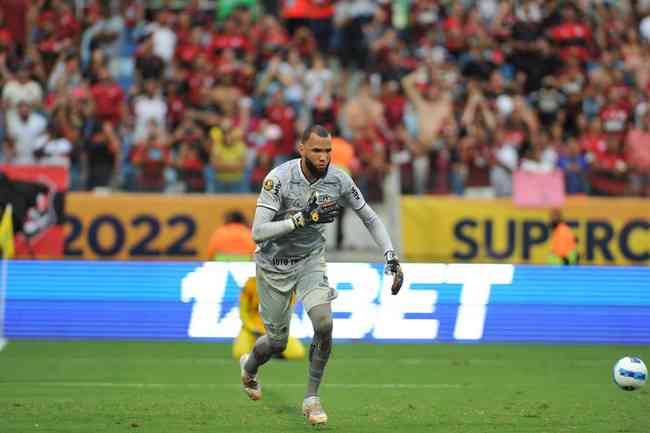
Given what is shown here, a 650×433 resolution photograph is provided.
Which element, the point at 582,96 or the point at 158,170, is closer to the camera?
the point at 158,170

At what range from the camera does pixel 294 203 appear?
352 inches

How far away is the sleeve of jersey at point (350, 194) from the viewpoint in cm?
902

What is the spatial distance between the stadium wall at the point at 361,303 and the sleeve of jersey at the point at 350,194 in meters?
5.13

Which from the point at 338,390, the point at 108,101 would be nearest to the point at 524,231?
the point at 108,101

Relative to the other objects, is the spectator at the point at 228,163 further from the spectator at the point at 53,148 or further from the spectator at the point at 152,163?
the spectator at the point at 53,148

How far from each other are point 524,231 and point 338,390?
9706 mm

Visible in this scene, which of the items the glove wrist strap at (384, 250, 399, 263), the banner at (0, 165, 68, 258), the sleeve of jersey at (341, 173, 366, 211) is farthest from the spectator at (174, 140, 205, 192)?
the glove wrist strap at (384, 250, 399, 263)

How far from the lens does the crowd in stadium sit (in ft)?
64.6

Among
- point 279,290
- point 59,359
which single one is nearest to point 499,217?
point 59,359

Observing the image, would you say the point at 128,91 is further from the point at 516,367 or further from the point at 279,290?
the point at 279,290

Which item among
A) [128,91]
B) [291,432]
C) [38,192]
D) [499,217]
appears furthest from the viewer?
[128,91]

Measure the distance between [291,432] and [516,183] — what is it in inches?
467

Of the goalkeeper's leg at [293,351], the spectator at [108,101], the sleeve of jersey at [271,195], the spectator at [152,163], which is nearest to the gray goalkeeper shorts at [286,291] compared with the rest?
the sleeve of jersey at [271,195]

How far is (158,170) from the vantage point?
19.6 meters
